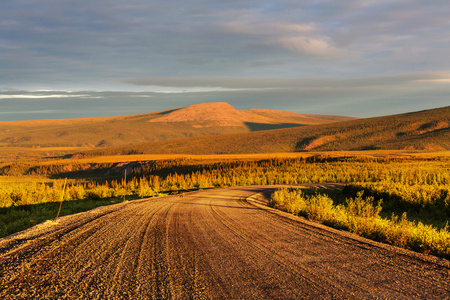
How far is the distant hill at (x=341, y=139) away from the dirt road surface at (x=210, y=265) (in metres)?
98.1

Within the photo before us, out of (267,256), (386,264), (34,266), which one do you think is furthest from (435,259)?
(34,266)

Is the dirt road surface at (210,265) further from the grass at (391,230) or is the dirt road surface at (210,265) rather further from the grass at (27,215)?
the grass at (27,215)

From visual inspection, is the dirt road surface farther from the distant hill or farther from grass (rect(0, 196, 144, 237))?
the distant hill

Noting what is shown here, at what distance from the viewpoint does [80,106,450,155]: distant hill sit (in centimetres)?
10098

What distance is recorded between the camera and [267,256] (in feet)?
22.0

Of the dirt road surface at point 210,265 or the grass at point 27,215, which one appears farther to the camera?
the grass at point 27,215

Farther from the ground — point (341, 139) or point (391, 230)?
point (341, 139)

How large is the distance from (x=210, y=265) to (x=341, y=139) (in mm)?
124457

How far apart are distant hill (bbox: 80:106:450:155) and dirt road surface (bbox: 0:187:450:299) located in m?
98.1

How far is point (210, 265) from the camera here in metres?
6.15

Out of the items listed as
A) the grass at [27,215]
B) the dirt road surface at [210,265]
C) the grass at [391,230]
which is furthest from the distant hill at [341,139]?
the dirt road surface at [210,265]

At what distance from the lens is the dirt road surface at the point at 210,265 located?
498cm

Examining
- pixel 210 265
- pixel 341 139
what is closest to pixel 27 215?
pixel 210 265

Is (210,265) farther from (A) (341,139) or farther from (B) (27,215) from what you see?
(A) (341,139)
